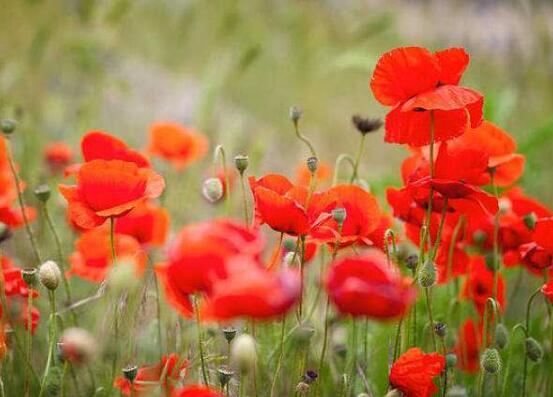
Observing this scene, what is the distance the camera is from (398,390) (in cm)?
84

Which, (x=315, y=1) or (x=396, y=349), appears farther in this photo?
(x=315, y=1)

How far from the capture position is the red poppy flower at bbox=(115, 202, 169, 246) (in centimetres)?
124

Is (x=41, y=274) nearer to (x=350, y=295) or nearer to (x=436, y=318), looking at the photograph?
(x=350, y=295)

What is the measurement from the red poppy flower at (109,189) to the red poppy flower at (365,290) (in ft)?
1.02

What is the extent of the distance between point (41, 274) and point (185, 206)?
1.38m

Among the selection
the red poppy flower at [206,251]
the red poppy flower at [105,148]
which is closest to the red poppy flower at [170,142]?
the red poppy flower at [105,148]

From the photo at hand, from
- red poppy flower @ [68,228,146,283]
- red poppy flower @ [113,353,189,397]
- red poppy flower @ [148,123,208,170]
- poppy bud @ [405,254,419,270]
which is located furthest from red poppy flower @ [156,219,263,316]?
red poppy flower @ [148,123,208,170]

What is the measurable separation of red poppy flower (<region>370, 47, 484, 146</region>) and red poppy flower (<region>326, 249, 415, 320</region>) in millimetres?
299

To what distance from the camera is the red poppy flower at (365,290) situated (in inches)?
22.3

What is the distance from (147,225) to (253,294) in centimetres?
77

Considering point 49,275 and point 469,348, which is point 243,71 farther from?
point 49,275

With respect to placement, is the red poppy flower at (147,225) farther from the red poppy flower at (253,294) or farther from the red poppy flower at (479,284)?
the red poppy flower at (253,294)

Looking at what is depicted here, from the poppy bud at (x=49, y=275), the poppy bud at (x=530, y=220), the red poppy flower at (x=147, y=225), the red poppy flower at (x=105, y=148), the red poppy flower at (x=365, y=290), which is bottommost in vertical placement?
the red poppy flower at (x=147, y=225)

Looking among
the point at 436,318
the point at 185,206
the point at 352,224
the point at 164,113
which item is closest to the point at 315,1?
the point at 164,113
